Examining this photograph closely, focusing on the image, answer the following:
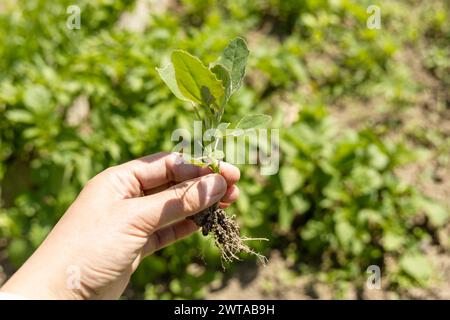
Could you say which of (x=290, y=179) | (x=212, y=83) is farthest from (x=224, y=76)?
(x=290, y=179)

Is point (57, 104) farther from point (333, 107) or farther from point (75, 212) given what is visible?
point (333, 107)

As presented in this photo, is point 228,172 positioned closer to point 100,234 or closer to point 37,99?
point 100,234

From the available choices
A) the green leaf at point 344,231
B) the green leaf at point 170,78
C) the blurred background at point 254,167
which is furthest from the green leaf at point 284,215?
the green leaf at point 170,78

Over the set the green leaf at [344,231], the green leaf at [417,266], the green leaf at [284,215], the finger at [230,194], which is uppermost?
the finger at [230,194]

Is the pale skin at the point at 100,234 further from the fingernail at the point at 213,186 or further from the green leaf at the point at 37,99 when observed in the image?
the green leaf at the point at 37,99

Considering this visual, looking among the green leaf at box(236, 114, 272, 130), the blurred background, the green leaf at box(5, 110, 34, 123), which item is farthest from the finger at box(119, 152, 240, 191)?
the green leaf at box(5, 110, 34, 123)

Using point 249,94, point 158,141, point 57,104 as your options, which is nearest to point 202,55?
point 249,94
